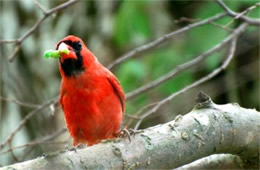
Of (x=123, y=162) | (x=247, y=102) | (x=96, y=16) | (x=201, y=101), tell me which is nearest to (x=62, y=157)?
(x=123, y=162)

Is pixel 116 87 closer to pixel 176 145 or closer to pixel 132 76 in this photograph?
pixel 176 145

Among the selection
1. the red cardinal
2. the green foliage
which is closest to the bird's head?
the red cardinal

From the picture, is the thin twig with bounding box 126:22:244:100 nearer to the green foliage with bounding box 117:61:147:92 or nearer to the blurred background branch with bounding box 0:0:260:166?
the blurred background branch with bounding box 0:0:260:166

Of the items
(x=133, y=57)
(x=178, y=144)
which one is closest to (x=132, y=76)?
(x=133, y=57)

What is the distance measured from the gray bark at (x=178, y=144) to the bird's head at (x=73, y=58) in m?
0.87

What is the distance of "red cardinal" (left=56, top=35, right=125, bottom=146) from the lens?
3.37 m

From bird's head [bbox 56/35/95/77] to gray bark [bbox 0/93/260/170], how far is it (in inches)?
34.4

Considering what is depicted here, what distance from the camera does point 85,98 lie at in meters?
3.37

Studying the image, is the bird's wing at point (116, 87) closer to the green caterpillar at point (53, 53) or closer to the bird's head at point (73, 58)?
the bird's head at point (73, 58)

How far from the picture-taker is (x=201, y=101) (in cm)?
278

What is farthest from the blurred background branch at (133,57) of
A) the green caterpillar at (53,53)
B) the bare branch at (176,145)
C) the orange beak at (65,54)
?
the bare branch at (176,145)

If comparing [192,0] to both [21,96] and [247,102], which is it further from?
[21,96]

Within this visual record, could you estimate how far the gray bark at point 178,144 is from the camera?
2.37 metres

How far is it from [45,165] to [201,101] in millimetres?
869
